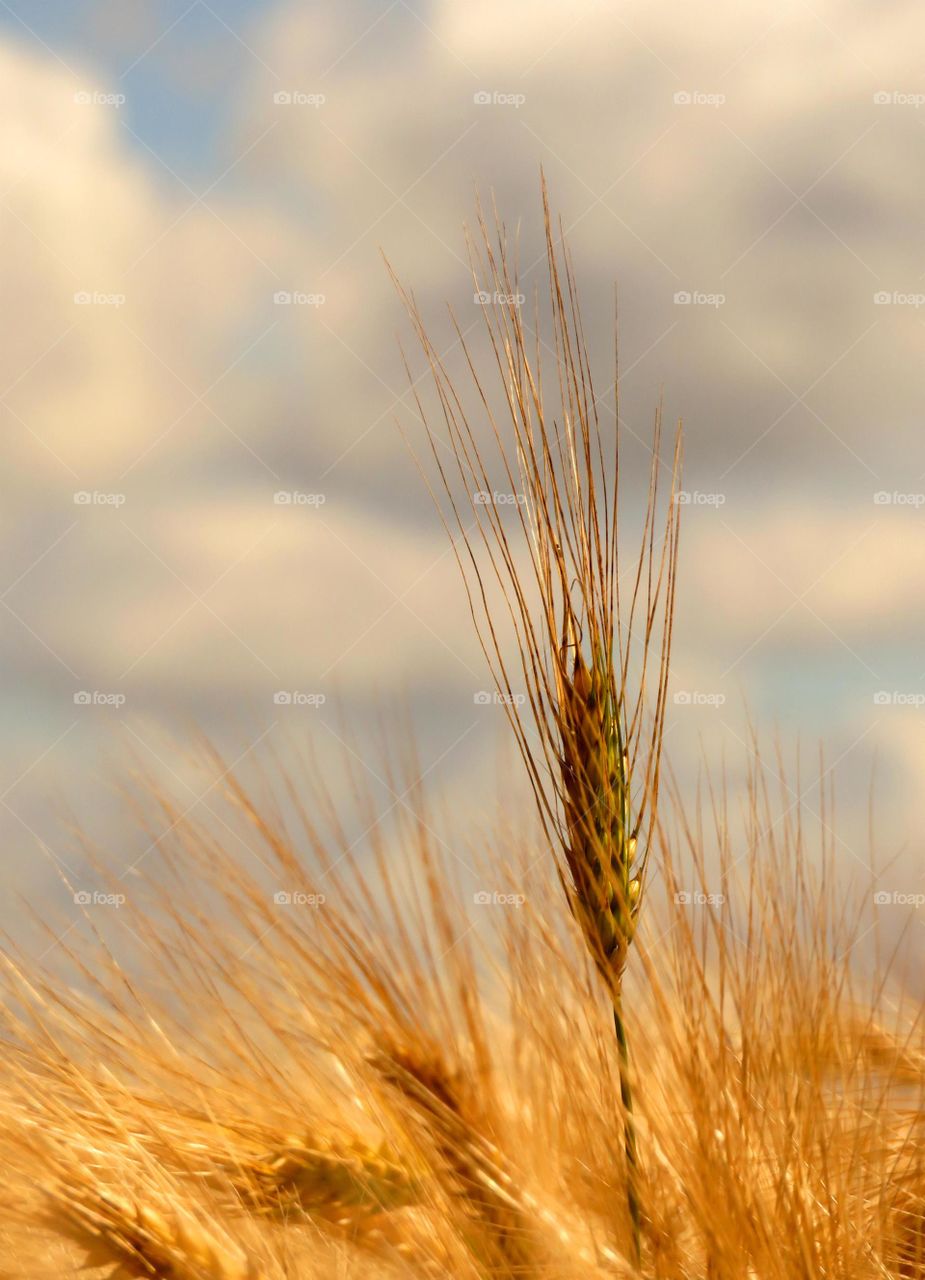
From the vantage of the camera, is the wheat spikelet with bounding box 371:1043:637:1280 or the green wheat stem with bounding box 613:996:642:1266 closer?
the green wheat stem with bounding box 613:996:642:1266

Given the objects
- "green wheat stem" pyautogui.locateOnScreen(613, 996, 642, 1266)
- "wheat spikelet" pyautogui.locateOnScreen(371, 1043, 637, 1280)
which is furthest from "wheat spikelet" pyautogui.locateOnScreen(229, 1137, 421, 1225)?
"green wheat stem" pyautogui.locateOnScreen(613, 996, 642, 1266)

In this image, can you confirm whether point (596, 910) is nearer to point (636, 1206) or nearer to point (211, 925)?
point (636, 1206)

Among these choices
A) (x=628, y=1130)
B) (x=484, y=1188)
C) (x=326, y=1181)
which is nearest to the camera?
(x=628, y=1130)

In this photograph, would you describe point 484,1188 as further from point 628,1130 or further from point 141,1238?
point 141,1238

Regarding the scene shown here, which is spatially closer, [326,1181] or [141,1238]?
[141,1238]

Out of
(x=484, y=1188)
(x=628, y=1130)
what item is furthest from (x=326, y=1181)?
(x=628, y=1130)

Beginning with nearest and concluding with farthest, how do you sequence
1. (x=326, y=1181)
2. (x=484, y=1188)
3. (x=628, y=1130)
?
(x=628, y=1130) < (x=484, y=1188) < (x=326, y=1181)

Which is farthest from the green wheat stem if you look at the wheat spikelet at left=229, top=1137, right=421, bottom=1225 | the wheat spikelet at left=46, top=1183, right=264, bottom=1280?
the wheat spikelet at left=46, top=1183, right=264, bottom=1280

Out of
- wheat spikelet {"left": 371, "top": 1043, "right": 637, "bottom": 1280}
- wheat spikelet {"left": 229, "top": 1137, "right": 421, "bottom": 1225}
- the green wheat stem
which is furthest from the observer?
wheat spikelet {"left": 229, "top": 1137, "right": 421, "bottom": 1225}

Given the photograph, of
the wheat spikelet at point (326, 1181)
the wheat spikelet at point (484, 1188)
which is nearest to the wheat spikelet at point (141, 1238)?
the wheat spikelet at point (326, 1181)

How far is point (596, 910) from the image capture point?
120cm

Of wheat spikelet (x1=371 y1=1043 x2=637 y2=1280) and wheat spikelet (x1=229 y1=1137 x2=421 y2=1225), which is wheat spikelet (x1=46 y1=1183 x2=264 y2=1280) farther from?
wheat spikelet (x1=371 y1=1043 x2=637 y2=1280)

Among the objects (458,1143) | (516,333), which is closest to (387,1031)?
(458,1143)

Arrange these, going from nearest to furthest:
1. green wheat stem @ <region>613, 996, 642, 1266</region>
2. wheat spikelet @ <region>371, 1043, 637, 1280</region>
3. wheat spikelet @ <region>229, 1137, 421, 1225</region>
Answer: green wheat stem @ <region>613, 996, 642, 1266</region>, wheat spikelet @ <region>371, 1043, 637, 1280</region>, wheat spikelet @ <region>229, 1137, 421, 1225</region>
